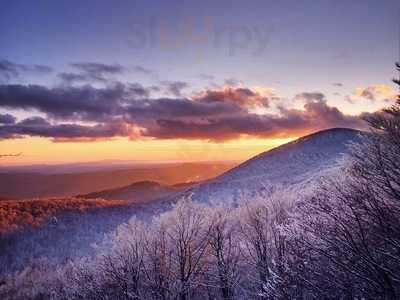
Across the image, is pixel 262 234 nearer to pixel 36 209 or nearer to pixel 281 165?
pixel 36 209

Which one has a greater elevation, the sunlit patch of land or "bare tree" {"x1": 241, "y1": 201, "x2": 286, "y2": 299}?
"bare tree" {"x1": 241, "y1": 201, "x2": 286, "y2": 299}

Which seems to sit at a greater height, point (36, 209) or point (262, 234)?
point (262, 234)

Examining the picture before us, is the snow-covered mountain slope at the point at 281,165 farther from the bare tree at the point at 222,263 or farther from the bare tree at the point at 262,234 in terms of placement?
the bare tree at the point at 222,263

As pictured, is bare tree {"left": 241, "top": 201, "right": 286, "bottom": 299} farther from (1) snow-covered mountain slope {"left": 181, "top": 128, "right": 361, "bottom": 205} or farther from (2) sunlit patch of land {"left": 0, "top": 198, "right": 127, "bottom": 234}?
(2) sunlit patch of land {"left": 0, "top": 198, "right": 127, "bottom": 234}

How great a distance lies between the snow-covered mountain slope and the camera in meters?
117

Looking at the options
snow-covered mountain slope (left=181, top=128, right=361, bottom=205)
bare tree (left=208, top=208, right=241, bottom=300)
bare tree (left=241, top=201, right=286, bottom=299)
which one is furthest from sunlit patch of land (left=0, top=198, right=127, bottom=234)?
bare tree (left=241, top=201, right=286, bottom=299)

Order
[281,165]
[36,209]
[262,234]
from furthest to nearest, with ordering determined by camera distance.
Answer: [281,165], [36,209], [262,234]

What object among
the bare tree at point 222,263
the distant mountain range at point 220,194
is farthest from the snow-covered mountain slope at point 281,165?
the bare tree at point 222,263

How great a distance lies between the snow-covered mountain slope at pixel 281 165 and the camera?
117488 millimetres

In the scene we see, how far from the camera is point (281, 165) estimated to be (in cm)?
14062

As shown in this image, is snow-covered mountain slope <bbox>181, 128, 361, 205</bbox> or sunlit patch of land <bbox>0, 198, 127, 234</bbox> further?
snow-covered mountain slope <bbox>181, 128, 361, 205</bbox>

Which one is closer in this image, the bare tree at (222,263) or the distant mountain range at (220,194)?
the bare tree at (222,263)

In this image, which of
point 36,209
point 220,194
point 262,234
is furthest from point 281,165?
point 262,234

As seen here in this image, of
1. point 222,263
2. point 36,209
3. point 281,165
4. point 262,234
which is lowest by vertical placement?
point 36,209
